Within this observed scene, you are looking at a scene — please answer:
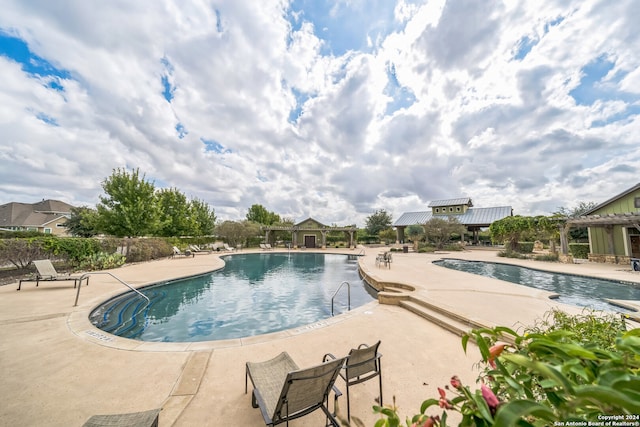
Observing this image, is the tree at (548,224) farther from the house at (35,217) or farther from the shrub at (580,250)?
the house at (35,217)

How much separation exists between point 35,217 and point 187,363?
47713 mm

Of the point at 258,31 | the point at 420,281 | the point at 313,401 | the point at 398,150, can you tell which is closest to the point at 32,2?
the point at 258,31

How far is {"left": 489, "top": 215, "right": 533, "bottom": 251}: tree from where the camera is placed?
17875 mm

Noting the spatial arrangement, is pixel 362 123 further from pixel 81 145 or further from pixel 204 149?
pixel 81 145

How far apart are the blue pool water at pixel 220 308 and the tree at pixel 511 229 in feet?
49.2

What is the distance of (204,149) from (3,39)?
12.0 meters

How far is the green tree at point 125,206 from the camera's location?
1717cm

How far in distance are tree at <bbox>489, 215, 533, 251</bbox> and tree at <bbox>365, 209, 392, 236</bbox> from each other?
14878 mm

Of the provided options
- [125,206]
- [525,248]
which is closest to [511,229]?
[525,248]

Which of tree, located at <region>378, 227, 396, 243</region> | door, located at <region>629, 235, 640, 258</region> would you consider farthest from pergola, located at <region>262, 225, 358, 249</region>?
door, located at <region>629, 235, 640, 258</region>

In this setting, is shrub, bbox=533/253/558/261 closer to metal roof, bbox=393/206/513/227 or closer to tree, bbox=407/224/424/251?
metal roof, bbox=393/206/513/227

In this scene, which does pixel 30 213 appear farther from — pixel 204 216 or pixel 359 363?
pixel 359 363

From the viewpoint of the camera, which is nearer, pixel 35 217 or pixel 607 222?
pixel 607 222

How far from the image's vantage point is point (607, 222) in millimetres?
13133
